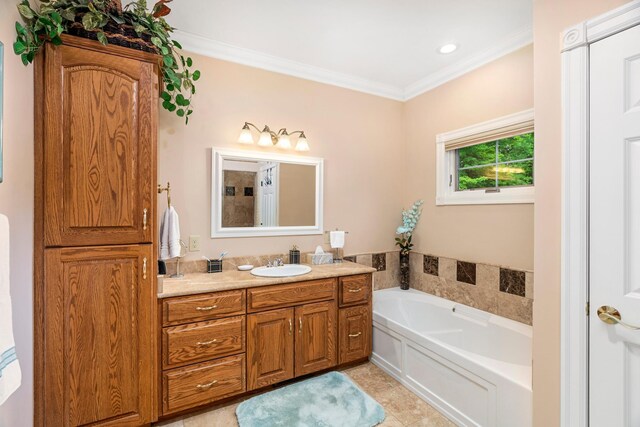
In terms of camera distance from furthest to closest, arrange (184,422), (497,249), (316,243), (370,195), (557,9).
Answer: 1. (370,195)
2. (316,243)
3. (497,249)
4. (184,422)
5. (557,9)

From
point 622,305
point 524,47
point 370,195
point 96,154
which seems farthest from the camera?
point 370,195

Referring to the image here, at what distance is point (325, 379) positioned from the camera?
7.59 ft

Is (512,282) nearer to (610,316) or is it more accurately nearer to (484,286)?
(484,286)

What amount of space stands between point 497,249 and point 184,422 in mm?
2575

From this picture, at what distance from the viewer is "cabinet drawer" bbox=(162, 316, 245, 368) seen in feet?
5.98

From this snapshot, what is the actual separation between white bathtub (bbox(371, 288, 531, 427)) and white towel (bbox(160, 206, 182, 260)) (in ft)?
5.59

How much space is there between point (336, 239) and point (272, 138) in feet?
3.53

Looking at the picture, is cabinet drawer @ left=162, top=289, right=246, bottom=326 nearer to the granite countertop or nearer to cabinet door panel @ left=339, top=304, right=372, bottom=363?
the granite countertop

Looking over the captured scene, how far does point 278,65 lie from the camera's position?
8.70 feet

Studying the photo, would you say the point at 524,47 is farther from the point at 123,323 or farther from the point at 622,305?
the point at 123,323

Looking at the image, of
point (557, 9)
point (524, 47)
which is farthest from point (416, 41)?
point (557, 9)

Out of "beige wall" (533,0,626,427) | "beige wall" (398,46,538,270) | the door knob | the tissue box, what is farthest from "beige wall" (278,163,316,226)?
the door knob

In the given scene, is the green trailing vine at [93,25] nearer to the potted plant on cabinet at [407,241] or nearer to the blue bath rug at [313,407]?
the blue bath rug at [313,407]

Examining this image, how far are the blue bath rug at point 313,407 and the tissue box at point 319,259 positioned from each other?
3.09ft
